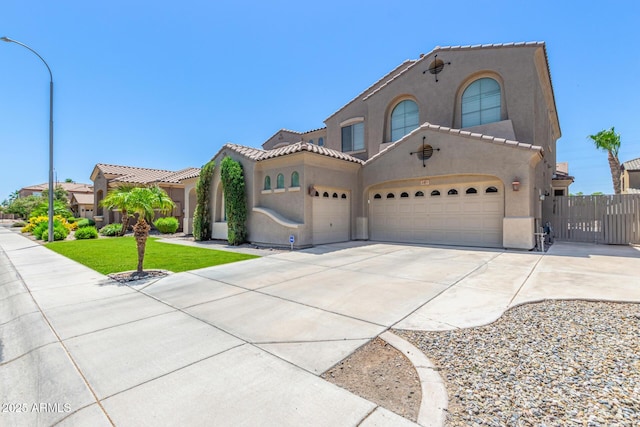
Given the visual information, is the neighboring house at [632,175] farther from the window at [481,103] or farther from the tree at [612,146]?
the window at [481,103]

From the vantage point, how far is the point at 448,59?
1555cm

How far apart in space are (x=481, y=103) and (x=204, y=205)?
16841mm

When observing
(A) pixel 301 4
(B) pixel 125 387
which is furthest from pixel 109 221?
(B) pixel 125 387

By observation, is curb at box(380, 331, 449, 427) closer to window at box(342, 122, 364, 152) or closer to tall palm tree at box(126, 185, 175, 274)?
tall palm tree at box(126, 185, 175, 274)

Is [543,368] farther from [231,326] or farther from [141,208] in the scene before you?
[141,208]

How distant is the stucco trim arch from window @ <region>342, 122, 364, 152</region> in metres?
6.38

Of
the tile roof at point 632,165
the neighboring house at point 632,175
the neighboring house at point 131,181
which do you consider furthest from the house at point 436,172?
the tile roof at point 632,165

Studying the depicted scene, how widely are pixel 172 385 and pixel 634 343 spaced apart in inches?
221

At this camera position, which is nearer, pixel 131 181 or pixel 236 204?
pixel 236 204

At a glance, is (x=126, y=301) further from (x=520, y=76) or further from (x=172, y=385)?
(x=520, y=76)

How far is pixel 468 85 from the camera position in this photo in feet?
50.5

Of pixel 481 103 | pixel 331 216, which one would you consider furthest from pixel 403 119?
pixel 331 216

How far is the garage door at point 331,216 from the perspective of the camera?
13977 millimetres

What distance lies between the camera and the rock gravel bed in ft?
7.91
